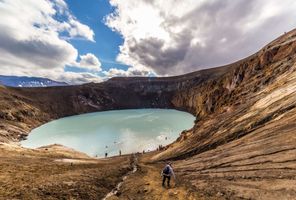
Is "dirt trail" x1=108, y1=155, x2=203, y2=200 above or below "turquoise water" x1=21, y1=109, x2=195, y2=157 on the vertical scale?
below

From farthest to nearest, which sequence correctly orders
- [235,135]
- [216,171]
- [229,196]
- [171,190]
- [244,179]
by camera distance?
[235,135], [216,171], [171,190], [244,179], [229,196]

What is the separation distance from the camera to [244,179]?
22.2 m

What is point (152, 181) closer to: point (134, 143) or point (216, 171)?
point (216, 171)

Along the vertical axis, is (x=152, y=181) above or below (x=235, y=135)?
below

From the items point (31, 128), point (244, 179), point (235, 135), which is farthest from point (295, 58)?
point (31, 128)

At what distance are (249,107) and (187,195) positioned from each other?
27290 mm

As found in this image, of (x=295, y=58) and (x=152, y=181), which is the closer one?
(x=152, y=181)

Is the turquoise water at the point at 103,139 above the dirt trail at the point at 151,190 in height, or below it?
above

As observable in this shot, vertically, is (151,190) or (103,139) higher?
(103,139)

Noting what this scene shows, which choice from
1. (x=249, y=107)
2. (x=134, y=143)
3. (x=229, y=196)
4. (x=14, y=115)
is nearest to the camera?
(x=229, y=196)

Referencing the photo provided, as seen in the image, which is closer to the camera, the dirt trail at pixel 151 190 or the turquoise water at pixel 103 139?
the dirt trail at pixel 151 190

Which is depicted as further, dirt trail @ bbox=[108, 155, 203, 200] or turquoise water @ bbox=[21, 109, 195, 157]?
turquoise water @ bbox=[21, 109, 195, 157]

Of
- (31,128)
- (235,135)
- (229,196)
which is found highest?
(31,128)

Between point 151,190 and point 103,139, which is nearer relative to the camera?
point 151,190
